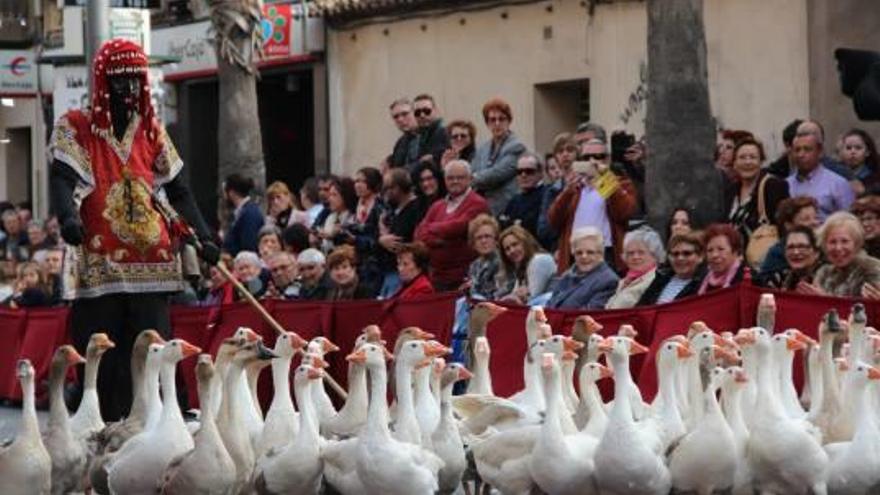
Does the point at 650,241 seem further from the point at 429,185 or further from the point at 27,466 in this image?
the point at 27,466

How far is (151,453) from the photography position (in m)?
12.5

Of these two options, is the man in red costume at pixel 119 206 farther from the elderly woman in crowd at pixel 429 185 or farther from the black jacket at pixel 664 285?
the elderly woman in crowd at pixel 429 185

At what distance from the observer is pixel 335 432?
13.6 meters

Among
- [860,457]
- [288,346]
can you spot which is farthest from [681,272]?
[860,457]

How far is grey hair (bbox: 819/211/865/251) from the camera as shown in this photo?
14.2 m

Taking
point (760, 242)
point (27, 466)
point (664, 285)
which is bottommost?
point (27, 466)

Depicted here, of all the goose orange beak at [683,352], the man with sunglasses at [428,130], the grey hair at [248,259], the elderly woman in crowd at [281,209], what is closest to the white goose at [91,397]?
the goose orange beak at [683,352]

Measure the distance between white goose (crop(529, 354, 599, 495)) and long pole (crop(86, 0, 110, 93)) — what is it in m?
9.67

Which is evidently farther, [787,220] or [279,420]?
Result: [787,220]

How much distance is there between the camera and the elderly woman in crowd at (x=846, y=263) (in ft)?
46.5

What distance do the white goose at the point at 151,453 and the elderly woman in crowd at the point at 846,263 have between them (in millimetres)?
3826

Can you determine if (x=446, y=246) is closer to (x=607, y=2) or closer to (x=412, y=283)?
(x=412, y=283)

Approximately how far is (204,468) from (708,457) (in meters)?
2.44

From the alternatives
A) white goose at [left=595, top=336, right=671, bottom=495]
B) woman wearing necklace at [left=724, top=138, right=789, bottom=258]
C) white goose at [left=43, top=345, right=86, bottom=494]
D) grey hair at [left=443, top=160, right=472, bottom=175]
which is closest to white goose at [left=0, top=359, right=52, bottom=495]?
white goose at [left=43, top=345, right=86, bottom=494]
